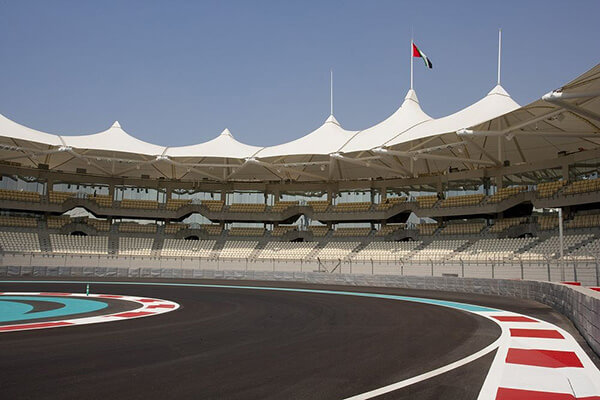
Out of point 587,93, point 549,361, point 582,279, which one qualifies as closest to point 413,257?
point 582,279

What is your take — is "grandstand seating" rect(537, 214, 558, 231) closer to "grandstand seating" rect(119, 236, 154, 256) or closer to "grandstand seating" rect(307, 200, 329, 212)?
"grandstand seating" rect(307, 200, 329, 212)

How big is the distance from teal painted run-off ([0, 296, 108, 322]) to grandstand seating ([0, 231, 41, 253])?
30283mm

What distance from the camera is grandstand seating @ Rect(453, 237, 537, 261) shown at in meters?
36.0

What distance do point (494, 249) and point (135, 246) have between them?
3391cm

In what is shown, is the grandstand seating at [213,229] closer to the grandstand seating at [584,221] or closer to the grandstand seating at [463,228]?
the grandstand seating at [463,228]

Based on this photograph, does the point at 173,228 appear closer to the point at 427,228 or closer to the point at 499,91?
the point at 427,228

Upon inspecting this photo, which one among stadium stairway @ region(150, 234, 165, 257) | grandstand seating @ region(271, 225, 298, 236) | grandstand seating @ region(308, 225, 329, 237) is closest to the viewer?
stadium stairway @ region(150, 234, 165, 257)

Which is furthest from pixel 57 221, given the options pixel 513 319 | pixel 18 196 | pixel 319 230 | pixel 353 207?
pixel 513 319

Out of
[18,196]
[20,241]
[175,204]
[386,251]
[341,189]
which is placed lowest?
[386,251]

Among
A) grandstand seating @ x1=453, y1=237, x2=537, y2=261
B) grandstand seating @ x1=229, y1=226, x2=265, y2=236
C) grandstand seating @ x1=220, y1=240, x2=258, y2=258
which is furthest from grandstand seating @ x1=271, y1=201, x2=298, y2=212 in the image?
grandstand seating @ x1=453, y1=237, x2=537, y2=261

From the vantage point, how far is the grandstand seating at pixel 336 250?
45.5 m

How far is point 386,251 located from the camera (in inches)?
1725

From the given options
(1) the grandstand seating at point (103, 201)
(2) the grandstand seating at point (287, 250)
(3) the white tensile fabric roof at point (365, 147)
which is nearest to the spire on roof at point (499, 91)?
(3) the white tensile fabric roof at point (365, 147)

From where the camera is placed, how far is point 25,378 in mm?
5734
